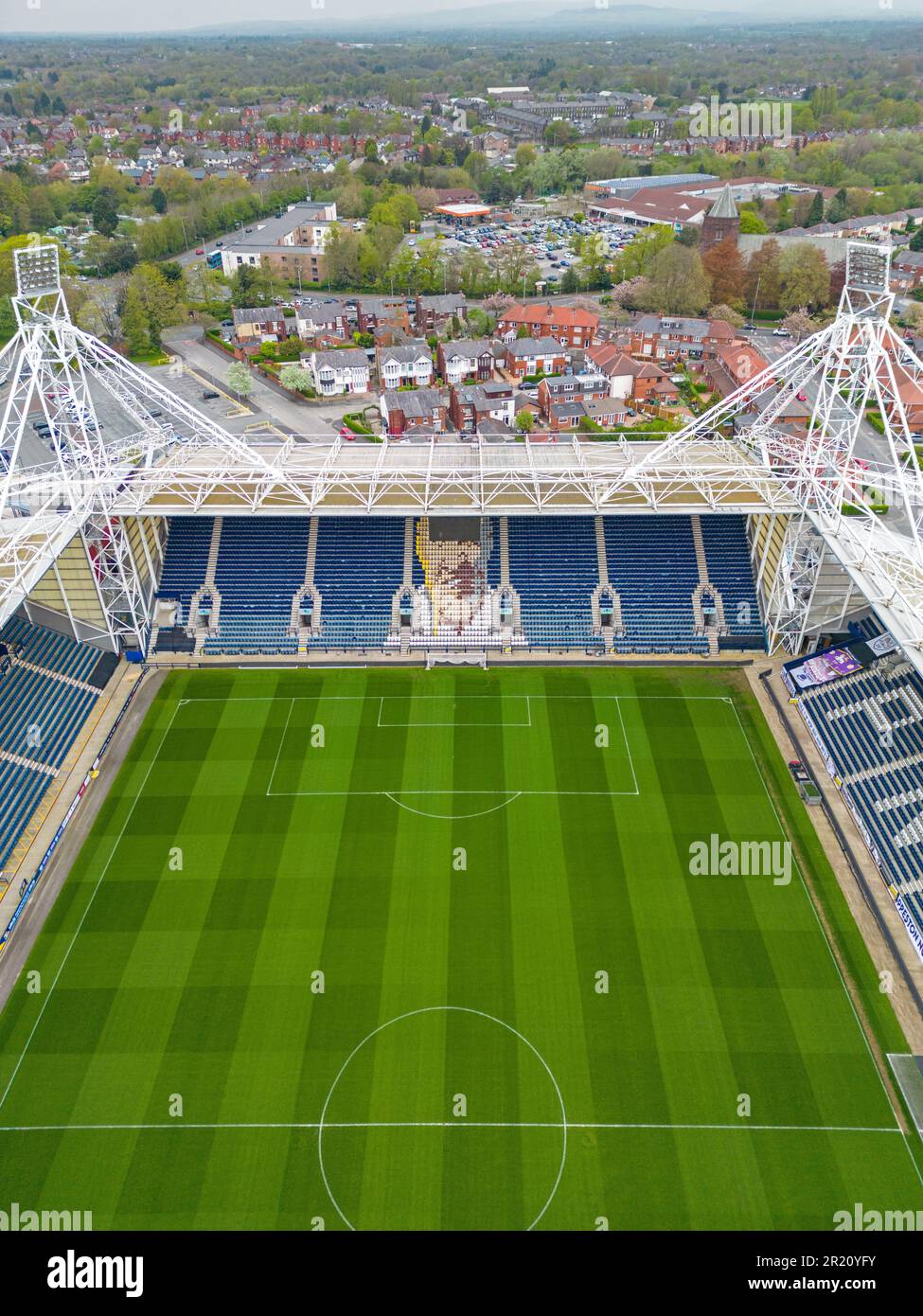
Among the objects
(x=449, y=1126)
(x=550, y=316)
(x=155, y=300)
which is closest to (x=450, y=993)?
(x=449, y=1126)

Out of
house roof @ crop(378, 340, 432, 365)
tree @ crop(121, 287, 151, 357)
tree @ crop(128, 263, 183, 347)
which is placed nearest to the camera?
house roof @ crop(378, 340, 432, 365)

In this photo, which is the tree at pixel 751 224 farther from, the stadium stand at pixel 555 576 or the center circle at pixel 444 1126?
the center circle at pixel 444 1126

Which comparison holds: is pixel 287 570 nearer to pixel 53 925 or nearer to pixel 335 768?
pixel 335 768

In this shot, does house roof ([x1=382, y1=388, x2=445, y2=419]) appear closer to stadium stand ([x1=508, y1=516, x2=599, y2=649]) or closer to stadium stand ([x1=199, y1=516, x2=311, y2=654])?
stadium stand ([x1=199, y1=516, x2=311, y2=654])

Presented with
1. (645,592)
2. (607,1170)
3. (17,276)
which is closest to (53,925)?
(607,1170)

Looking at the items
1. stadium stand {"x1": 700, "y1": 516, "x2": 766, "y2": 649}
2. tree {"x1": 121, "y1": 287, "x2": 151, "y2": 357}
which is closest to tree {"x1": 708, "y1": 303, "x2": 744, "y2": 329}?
stadium stand {"x1": 700, "y1": 516, "x2": 766, "y2": 649}
